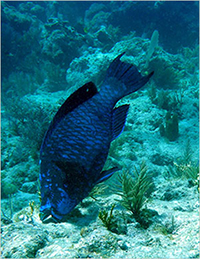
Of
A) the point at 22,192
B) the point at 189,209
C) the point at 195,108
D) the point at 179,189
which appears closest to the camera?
the point at 189,209

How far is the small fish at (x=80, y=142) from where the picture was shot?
102cm

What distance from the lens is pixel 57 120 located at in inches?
46.8

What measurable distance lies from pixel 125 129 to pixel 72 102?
5.60 m

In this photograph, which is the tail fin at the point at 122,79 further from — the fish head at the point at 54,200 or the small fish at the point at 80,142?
the fish head at the point at 54,200

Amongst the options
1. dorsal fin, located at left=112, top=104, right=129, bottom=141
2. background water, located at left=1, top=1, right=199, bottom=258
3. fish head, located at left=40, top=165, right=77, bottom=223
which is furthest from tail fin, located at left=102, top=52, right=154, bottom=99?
background water, located at left=1, top=1, right=199, bottom=258

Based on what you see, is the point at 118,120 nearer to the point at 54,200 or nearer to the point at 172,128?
the point at 54,200

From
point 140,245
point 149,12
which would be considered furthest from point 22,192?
point 149,12

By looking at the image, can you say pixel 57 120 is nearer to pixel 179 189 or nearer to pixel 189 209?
pixel 189 209

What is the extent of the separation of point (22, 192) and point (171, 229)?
3.80 m

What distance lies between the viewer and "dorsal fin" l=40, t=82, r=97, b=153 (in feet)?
3.85

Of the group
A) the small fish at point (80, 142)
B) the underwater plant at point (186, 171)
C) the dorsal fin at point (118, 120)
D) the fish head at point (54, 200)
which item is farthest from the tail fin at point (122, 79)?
the underwater plant at point (186, 171)

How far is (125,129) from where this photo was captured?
22.0 feet

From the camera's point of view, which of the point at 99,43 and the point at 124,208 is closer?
the point at 124,208

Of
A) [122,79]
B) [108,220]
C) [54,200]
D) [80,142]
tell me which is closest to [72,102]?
[80,142]
